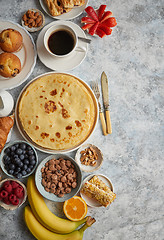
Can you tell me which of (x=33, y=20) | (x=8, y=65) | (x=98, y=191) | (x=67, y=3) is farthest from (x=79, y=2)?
(x=98, y=191)

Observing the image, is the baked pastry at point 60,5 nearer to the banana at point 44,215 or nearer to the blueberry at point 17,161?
the blueberry at point 17,161

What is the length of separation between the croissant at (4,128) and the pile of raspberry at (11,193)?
282 millimetres

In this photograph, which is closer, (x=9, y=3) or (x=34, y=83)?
(x=34, y=83)

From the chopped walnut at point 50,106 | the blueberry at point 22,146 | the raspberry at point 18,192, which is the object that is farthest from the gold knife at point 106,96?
the raspberry at point 18,192

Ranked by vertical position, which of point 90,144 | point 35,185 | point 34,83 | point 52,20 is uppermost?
point 52,20

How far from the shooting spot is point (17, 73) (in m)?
1.82

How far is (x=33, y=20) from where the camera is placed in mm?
1941

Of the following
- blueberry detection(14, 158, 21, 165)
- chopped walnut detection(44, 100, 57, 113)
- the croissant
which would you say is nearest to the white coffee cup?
chopped walnut detection(44, 100, 57, 113)

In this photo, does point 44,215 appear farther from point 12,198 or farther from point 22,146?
point 22,146

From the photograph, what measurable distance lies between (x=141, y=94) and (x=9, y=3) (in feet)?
4.20

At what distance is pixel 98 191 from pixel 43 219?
0.45 m

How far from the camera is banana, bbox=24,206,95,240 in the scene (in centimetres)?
190

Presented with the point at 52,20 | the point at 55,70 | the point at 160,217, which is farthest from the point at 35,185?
the point at 52,20

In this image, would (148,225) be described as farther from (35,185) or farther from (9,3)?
(9,3)
